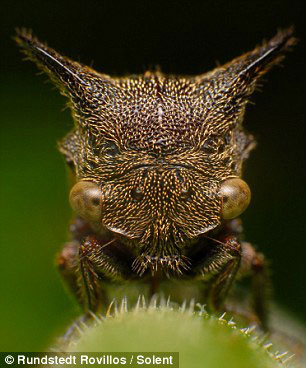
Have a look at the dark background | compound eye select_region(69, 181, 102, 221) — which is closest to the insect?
compound eye select_region(69, 181, 102, 221)

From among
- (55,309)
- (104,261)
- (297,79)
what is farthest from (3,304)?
(297,79)

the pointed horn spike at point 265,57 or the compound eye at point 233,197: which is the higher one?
the pointed horn spike at point 265,57

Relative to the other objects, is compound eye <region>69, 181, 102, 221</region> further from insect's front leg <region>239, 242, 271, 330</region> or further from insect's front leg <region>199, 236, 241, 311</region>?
insect's front leg <region>239, 242, 271, 330</region>

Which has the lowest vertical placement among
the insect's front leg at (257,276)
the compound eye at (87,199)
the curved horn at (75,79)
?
the insect's front leg at (257,276)

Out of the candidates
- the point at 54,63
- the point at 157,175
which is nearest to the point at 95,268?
the point at 157,175

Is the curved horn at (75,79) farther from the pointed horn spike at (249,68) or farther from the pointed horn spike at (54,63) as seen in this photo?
the pointed horn spike at (249,68)

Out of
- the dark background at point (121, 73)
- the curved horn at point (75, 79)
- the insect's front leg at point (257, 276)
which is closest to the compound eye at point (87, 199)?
the curved horn at point (75, 79)

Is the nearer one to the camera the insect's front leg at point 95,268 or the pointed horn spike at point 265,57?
the insect's front leg at point 95,268

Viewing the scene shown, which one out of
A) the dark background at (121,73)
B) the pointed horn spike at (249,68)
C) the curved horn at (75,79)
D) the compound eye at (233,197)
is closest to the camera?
the compound eye at (233,197)
